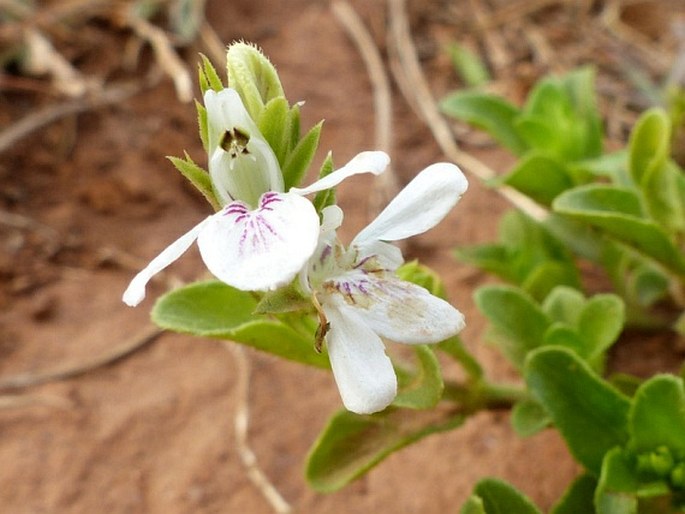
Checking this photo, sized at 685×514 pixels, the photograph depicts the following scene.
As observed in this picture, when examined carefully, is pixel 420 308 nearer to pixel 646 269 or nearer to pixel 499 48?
pixel 646 269

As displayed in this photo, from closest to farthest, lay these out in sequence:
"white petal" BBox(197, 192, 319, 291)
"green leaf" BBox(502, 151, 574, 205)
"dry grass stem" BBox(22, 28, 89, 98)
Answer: "white petal" BBox(197, 192, 319, 291) → "green leaf" BBox(502, 151, 574, 205) → "dry grass stem" BBox(22, 28, 89, 98)

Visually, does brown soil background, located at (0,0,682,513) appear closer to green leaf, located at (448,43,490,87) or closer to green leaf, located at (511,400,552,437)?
green leaf, located at (448,43,490,87)

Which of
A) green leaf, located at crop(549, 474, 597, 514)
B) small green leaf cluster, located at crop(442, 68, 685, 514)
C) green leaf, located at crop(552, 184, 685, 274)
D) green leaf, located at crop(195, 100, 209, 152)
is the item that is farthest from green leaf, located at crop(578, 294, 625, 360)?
green leaf, located at crop(195, 100, 209, 152)

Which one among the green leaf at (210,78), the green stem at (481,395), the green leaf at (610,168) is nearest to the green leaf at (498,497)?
the green stem at (481,395)

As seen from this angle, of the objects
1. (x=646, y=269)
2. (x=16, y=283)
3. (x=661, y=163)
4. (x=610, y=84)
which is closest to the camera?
(x=661, y=163)

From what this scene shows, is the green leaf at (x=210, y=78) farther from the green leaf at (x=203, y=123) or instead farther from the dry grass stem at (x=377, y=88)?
the dry grass stem at (x=377, y=88)

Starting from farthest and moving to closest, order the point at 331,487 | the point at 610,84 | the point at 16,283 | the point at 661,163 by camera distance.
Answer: the point at 610,84 → the point at 16,283 → the point at 661,163 → the point at 331,487

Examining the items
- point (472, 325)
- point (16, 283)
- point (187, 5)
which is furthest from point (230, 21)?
point (472, 325)
